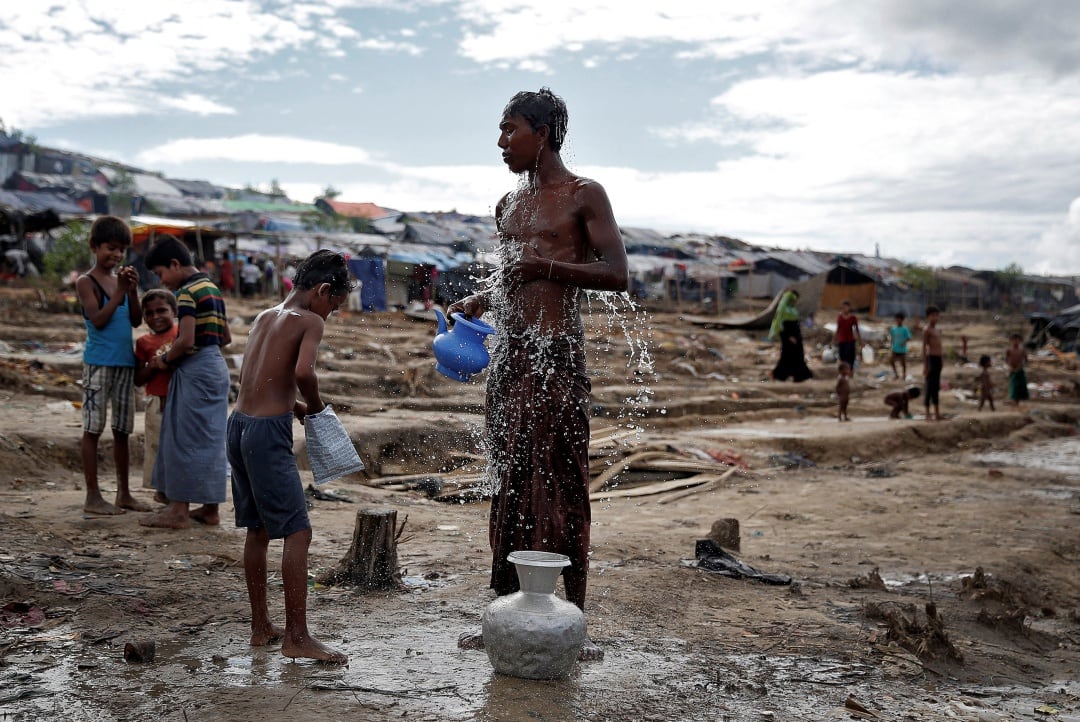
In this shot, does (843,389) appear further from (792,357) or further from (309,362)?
(309,362)

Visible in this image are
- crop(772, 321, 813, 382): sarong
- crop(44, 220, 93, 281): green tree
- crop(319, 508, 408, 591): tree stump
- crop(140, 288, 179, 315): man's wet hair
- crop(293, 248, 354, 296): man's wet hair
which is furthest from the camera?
crop(44, 220, 93, 281): green tree

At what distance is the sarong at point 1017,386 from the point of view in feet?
54.9

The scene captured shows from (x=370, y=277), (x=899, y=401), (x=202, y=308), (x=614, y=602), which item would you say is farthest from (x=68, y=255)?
(x=614, y=602)

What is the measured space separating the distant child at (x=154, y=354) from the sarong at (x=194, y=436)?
0.21 meters

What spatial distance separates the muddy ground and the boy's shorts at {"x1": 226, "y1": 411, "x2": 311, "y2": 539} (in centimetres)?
48

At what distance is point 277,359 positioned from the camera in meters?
3.52

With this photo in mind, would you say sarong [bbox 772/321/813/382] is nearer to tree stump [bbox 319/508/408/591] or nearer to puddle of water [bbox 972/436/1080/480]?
puddle of water [bbox 972/436/1080/480]

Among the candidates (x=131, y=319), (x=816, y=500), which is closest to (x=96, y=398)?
(x=131, y=319)

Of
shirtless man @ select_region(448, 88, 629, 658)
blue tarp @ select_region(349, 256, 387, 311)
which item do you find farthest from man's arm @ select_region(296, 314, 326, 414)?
blue tarp @ select_region(349, 256, 387, 311)

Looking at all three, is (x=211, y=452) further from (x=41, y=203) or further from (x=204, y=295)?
(x=41, y=203)

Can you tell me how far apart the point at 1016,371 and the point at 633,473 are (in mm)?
10470

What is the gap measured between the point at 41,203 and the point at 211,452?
30.9 meters

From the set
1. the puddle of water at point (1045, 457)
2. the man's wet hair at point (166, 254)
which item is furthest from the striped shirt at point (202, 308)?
the puddle of water at point (1045, 457)

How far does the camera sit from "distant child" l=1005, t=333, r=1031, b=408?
16.4 metres
